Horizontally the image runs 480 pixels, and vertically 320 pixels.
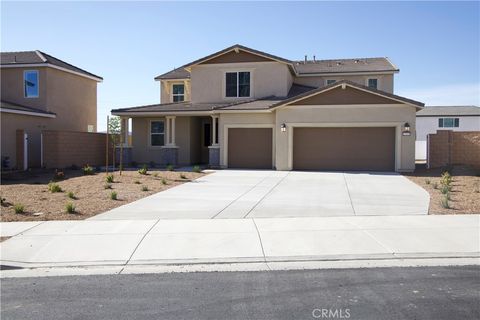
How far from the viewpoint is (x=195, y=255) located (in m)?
8.12

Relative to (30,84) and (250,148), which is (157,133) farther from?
(30,84)

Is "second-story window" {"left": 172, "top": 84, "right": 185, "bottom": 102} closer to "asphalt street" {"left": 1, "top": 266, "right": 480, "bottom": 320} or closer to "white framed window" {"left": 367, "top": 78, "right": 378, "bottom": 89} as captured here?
"white framed window" {"left": 367, "top": 78, "right": 378, "bottom": 89}

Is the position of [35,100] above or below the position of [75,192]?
above

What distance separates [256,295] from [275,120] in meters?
19.0

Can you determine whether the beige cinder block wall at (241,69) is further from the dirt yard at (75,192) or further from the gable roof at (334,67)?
the dirt yard at (75,192)

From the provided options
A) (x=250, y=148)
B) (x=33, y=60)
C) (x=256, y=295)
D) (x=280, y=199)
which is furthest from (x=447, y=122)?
(x=256, y=295)

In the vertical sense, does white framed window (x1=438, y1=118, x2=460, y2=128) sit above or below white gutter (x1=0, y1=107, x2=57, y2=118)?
above

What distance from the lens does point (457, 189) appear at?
632 inches

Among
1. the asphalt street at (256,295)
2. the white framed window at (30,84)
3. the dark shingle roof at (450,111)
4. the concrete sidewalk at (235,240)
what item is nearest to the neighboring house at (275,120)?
the white framed window at (30,84)

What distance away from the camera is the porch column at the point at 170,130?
2753 centimetres

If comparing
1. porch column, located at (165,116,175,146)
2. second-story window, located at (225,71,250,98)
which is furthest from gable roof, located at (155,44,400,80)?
porch column, located at (165,116,175,146)

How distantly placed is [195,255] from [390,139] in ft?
57.2

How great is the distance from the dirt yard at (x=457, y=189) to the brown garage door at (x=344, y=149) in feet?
6.24

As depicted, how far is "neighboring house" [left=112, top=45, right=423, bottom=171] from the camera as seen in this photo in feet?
75.8
